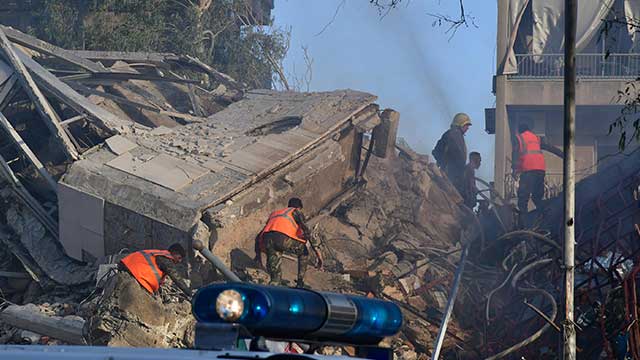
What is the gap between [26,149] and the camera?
14023 millimetres

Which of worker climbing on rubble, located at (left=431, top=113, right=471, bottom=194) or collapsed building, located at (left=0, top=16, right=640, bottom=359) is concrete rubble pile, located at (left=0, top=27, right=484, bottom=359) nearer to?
collapsed building, located at (left=0, top=16, right=640, bottom=359)

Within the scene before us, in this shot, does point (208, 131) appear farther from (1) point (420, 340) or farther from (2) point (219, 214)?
(1) point (420, 340)

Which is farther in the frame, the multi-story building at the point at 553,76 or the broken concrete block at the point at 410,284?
the multi-story building at the point at 553,76

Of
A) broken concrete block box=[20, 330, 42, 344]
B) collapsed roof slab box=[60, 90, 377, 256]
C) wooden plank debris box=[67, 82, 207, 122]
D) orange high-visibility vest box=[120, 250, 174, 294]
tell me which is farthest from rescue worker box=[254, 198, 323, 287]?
wooden plank debris box=[67, 82, 207, 122]

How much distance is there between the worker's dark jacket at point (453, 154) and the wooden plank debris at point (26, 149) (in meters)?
5.86

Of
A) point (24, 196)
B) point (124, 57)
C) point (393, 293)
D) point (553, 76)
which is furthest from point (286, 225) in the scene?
point (553, 76)

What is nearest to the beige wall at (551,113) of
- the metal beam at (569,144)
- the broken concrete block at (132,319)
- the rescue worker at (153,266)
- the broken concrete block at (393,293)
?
the broken concrete block at (393,293)

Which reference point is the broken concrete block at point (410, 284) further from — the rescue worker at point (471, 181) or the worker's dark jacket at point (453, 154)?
the worker's dark jacket at point (453, 154)

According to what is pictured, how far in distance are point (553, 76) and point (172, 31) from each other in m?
8.71

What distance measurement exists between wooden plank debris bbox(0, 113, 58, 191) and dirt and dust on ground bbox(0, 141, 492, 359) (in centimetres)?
136

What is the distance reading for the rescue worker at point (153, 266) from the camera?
11133mm

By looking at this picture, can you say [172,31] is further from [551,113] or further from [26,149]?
[26,149]

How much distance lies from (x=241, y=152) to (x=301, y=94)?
2441 millimetres

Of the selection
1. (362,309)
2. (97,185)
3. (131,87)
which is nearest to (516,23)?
(131,87)
